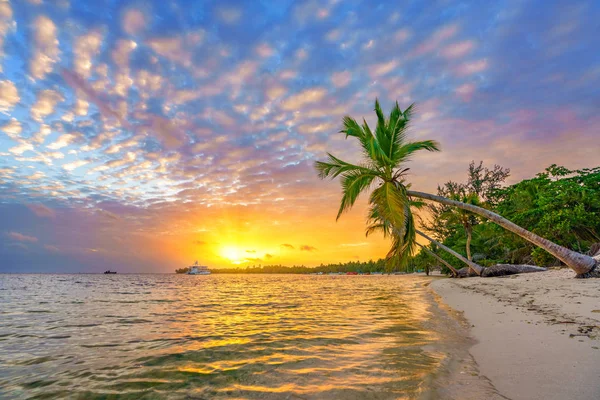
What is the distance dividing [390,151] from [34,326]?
546 inches

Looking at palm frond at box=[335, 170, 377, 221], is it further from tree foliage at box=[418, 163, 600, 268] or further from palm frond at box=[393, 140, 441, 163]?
tree foliage at box=[418, 163, 600, 268]

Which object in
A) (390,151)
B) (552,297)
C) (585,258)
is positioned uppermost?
(390,151)

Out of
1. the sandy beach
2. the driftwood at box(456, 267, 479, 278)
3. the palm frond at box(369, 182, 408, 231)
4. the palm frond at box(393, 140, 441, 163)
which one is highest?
the palm frond at box(393, 140, 441, 163)

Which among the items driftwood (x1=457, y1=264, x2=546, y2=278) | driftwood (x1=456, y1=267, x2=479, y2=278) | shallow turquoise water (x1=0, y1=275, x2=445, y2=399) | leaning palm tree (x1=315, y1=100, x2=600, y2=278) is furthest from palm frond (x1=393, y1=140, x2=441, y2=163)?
driftwood (x1=456, y1=267, x2=479, y2=278)

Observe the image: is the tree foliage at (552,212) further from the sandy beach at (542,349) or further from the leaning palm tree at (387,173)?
the sandy beach at (542,349)

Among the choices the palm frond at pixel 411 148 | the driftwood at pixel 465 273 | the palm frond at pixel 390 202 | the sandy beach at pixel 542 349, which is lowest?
the driftwood at pixel 465 273

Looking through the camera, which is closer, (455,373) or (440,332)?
(455,373)

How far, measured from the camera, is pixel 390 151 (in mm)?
13172

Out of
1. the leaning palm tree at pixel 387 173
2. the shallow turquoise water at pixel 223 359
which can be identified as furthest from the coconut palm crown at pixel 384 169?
the shallow turquoise water at pixel 223 359

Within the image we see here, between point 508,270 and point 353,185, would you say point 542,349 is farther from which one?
point 508,270

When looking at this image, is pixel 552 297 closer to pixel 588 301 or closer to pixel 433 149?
pixel 588 301

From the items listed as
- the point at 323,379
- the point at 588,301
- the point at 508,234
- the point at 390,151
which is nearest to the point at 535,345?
the point at 323,379

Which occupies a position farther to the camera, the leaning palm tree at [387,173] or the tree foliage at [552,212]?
the tree foliage at [552,212]

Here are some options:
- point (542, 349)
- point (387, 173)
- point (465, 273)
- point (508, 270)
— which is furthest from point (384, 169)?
point (465, 273)
